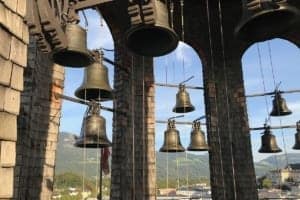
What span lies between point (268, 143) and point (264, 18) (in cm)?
757

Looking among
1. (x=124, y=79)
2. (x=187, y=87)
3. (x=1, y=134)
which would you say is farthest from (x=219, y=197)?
(x=1, y=134)

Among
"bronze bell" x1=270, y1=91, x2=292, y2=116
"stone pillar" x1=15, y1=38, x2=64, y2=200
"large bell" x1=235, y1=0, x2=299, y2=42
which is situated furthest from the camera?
"bronze bell" x1=270, y1=91, x2=292, y2=116

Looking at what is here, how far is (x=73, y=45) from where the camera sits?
17.4ft

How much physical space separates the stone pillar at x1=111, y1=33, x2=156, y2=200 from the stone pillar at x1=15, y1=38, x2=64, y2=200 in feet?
6.89

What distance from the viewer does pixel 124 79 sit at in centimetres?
1005

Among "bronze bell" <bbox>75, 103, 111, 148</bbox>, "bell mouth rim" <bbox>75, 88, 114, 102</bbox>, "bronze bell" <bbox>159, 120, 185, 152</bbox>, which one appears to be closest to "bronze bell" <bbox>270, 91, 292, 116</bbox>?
"bronze bell" <bbox>159, 120, 185, 152</bbox>

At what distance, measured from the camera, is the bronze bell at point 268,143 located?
449 inches

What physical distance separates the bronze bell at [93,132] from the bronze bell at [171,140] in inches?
112

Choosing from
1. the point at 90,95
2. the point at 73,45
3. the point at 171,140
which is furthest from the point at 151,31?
the point at 171,140

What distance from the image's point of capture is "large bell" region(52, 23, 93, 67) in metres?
5.26

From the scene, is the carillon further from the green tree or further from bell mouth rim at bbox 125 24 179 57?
the green tree

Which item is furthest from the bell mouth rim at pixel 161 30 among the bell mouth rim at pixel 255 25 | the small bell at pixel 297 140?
the small bell at pixel 297 140

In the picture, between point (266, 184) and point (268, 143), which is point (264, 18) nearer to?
point (268, 143)

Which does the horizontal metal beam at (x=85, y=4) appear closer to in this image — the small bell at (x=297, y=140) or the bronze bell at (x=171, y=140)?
the bronze bell at (x=171, y=140)
